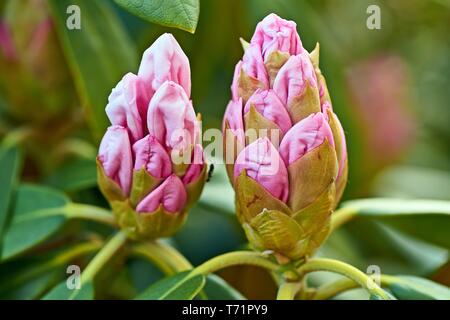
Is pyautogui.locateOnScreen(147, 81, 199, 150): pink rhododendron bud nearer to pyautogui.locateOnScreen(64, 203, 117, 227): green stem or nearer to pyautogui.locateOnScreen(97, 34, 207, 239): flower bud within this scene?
pyautogui.locateOnScreen(97, 34, 207, 239): flower bud

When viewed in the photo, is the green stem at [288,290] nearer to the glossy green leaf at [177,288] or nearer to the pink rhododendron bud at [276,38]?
the glossy green leaf at [177,288]

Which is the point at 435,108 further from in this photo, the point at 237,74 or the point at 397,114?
the point at 237,74

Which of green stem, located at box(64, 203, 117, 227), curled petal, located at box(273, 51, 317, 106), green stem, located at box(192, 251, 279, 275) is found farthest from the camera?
green stem, located at box(64, 203, 117, 227)

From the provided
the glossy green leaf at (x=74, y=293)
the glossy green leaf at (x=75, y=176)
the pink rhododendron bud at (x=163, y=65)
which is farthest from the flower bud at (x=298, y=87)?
the glossy green leaf at (x=75, y=176)

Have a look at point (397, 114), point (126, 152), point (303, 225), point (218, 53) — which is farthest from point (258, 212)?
point (397, 114)

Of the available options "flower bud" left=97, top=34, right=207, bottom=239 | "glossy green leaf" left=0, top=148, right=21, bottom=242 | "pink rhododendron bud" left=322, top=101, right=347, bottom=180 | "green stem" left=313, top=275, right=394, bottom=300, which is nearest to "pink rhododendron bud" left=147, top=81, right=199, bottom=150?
"flower bud" left=97, top=34, right=207, bottom=239
